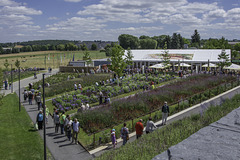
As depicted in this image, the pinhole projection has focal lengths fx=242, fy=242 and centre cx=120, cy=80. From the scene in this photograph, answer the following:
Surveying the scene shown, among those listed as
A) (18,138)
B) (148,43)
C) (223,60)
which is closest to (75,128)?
(18,138)

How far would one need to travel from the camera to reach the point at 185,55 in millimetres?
46875

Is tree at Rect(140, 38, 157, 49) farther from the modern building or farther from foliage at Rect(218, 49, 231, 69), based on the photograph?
foliage at Rect(218, 49, 231, 69)

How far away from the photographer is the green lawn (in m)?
12.1

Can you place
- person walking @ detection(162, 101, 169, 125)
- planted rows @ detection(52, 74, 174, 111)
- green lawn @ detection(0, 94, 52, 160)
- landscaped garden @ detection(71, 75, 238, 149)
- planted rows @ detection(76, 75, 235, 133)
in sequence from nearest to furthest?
green lawn @ detection(0, 94, 52, 160) < landscaped garden @ detection(71, 75, 238, 149) < person walking @ detection(162, 101, 169, 125) < planted rows @ detection(76, 75, 235, 133) < planted rows @ detection(52, 74, 174, 111)

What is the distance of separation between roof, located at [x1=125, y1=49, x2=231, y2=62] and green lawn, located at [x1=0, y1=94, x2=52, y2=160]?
3219 cm

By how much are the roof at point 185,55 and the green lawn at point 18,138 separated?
1267 inches

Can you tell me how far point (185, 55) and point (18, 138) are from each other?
38.5 m

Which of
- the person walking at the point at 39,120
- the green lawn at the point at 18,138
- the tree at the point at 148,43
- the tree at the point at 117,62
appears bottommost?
the green lawn at the point at 18,138

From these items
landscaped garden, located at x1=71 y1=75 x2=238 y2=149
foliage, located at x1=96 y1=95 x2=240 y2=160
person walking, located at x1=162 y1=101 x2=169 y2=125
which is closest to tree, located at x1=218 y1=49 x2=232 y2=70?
landscaped garden, located at x1=71 y1=75 x2=238 y2=149

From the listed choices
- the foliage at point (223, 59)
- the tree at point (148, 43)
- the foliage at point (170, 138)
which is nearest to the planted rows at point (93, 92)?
the foliage at point (223, 59)

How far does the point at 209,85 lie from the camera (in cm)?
2538

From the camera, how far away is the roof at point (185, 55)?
44.3m

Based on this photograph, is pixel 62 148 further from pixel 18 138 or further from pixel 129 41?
pixel 129 41

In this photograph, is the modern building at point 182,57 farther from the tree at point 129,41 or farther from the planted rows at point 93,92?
the tree at point 129,41
